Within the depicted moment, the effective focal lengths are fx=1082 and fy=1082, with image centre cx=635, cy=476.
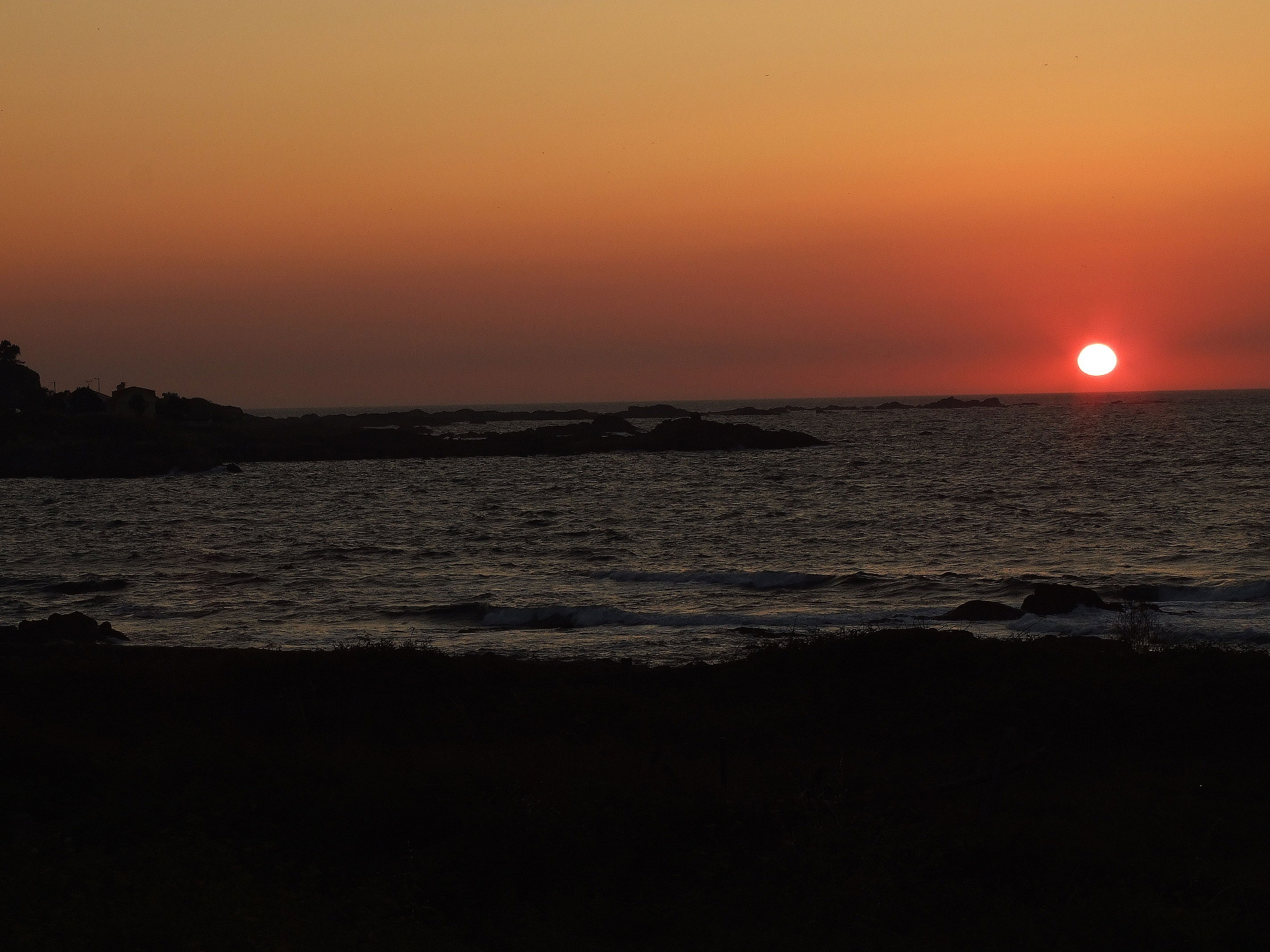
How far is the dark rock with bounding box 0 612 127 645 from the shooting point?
2794 centimetres

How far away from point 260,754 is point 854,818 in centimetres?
835

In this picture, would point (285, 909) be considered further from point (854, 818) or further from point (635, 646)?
point (635, 646)

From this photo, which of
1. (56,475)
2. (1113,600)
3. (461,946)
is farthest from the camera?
(56,475)

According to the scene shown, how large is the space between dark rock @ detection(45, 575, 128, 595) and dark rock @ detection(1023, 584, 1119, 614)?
102ft

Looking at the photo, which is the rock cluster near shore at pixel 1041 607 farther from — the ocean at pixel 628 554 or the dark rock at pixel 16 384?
the dark rock at pixel 16 384

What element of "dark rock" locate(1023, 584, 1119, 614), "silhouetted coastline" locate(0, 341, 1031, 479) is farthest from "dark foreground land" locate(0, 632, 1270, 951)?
"silhouetted coastline" locate(0, 341, 1031, 479)

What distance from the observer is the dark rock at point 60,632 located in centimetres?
2794

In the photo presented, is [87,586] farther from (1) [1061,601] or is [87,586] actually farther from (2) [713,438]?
(2) [713,438]

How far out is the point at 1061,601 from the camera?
30859 millimetres

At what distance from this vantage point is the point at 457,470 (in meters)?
108

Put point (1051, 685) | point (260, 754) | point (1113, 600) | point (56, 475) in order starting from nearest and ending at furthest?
point (260, 754), point (1051, 685), point (1113, 600), point (56, 475)

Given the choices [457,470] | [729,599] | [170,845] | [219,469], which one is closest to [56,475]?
[219,469]

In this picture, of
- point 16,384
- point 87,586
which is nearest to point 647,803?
point 87,586

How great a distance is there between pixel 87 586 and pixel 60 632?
11.5 meters
